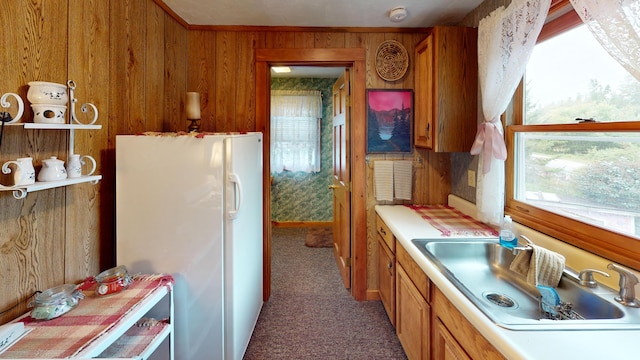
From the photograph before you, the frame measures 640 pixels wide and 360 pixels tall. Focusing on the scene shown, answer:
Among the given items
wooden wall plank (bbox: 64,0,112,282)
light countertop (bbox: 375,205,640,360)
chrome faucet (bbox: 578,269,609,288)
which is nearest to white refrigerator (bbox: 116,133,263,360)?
wooden wall plank (bbox: 64,0,112,282)

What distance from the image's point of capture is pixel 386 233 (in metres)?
2.51

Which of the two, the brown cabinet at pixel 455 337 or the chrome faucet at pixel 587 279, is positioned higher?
the chrome faucet at pixel 587 279

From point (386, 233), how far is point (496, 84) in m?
1.20

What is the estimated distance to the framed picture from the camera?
9.28 ft

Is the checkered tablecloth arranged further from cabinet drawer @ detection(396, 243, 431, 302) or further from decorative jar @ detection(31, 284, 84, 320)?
cabinet drawer @ detection(396, 243, 431, 302)

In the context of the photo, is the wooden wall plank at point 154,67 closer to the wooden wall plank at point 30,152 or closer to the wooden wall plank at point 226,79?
the wooden wall plank at point 226,79

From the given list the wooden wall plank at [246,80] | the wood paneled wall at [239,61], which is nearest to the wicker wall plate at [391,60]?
the wood paneled wall at [239,61]

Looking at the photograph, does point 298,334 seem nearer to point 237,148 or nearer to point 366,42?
point 237,148

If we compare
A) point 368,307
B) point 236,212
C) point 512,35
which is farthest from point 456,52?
point 368,307

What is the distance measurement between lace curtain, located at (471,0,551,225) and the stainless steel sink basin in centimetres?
29

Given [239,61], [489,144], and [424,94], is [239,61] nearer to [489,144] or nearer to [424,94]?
[424,94]

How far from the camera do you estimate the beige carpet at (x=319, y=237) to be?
4562 mm

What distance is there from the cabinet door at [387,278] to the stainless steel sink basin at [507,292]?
52 cm

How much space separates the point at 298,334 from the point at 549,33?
2374 mm
